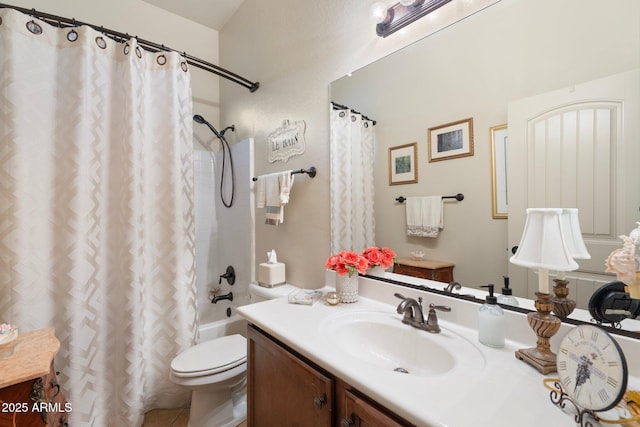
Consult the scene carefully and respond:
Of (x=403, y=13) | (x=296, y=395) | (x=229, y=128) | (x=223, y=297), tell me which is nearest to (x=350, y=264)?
(x=296, y=395)

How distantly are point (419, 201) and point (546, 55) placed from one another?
608 mm

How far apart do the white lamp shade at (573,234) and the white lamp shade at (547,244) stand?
35 mm

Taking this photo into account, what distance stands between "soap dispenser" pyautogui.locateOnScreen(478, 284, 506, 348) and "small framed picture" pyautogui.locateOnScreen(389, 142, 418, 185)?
563mm

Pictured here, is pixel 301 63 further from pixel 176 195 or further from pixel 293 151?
pixel 176 195

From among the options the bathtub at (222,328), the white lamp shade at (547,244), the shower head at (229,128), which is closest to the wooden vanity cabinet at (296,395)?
the white lamp shade at (547,244)

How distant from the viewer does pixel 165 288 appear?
1699 millimetres

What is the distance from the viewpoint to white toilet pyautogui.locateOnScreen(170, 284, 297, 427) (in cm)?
140

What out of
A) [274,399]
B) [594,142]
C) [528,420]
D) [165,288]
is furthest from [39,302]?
[594,142]

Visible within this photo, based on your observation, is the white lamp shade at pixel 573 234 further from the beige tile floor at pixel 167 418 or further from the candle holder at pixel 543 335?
the beige tile floor at pixel 167 418

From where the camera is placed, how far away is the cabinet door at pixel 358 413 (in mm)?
633

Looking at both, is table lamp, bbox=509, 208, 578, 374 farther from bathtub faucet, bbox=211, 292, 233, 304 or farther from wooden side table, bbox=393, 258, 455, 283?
bathtub faucet, bbox=211, 292, 233, 304

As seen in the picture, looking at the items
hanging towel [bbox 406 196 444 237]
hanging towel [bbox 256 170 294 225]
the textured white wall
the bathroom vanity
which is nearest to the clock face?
hanging towel [bbox 406 196 444 237]

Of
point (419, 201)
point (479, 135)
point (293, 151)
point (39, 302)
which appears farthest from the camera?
point (293, 151)

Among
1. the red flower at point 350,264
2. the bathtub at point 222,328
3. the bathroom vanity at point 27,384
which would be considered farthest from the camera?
the bathtub at point 222,328
